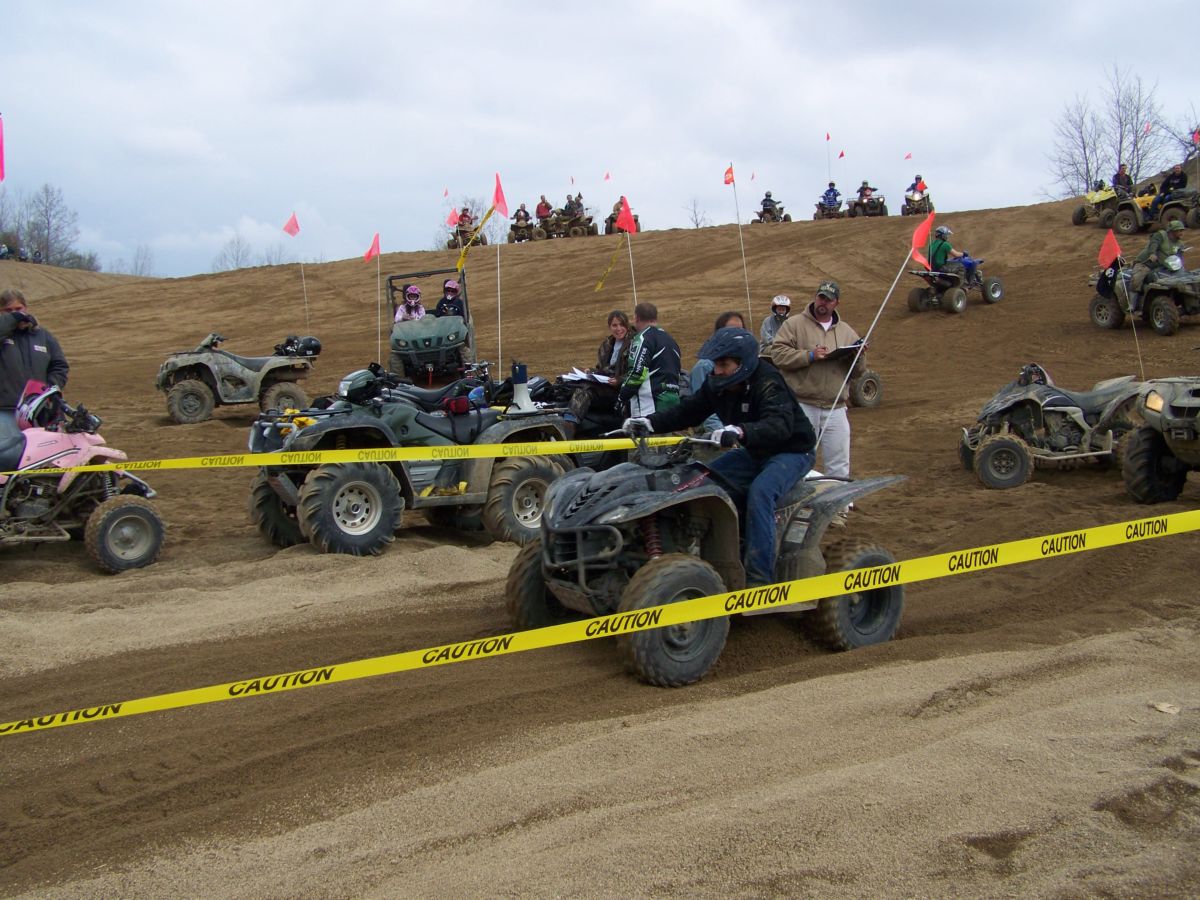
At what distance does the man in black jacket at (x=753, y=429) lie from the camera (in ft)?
18.9

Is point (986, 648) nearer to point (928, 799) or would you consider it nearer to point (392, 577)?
point (928, 799)

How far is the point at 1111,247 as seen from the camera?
585 inches

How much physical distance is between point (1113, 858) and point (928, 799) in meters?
0.63

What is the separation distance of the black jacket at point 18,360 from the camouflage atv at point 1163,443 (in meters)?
9.66

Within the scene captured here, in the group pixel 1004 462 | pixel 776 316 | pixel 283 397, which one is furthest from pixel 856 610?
pixel 283 397

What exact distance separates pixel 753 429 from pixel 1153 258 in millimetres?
16126

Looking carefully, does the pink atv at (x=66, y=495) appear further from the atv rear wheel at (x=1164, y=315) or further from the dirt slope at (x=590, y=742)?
the atv rear wheel at (x=1164, y=315)

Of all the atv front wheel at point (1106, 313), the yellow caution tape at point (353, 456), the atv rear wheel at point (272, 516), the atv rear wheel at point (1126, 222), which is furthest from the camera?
the atv rear wheel at point (1126, 222)

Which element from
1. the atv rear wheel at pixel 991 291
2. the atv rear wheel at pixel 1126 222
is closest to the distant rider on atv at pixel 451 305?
the atv rear wheel at pixel 991 291

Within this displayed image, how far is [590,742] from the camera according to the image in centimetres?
457

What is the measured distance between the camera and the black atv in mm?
5316

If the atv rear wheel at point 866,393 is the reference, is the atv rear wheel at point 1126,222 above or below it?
above

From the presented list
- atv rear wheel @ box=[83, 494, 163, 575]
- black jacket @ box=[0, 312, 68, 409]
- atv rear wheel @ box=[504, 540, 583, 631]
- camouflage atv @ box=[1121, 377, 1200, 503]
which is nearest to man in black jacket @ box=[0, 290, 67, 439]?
black jacket @ box=[0, 312, 68, 409]

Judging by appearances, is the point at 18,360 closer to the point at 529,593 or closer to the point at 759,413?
the point at 529,593
